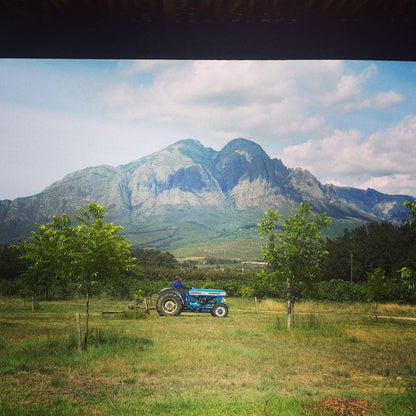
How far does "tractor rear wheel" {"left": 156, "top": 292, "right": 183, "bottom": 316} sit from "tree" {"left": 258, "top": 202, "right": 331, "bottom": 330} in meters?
6.81

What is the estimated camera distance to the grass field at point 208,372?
19.2ft

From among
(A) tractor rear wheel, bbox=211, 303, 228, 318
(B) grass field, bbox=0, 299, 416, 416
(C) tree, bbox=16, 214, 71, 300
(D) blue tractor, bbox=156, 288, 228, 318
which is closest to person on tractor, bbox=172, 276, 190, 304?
(D) blue tractor, bbox=156, 288, 228, 318

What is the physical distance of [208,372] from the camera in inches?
317

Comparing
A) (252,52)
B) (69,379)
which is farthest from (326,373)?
(252,52)

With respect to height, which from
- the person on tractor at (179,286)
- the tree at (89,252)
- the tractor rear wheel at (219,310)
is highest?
the tree at (89,252)

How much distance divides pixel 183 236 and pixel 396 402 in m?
153

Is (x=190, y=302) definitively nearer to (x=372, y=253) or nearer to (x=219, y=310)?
(x=219, y=310)

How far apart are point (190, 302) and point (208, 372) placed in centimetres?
1224

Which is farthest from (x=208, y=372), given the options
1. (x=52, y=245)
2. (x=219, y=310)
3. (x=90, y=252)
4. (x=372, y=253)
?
(x=372, y=253)

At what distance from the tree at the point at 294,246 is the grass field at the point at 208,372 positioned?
1.99 metres

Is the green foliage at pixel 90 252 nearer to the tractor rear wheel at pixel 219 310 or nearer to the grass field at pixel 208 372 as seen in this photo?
the grass field at pixel 208 372

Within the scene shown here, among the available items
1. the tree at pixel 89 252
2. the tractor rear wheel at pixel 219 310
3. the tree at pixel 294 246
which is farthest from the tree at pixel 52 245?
the tractor rear wheel at pixel 219 310

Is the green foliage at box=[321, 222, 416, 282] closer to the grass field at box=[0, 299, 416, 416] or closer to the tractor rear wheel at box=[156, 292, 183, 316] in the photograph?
the tractor rear wheel at box=[156, 292, 183, 316]

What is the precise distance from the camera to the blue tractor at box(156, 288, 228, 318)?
63.9ft
